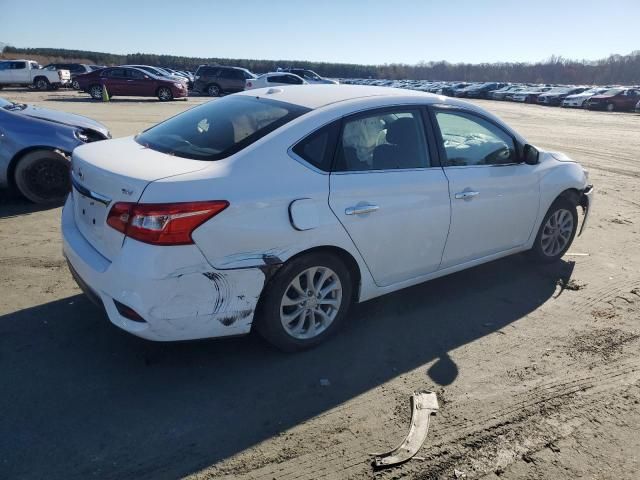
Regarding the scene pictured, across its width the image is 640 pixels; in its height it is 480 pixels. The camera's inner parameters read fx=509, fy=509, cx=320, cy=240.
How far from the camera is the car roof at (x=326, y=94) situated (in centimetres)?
363

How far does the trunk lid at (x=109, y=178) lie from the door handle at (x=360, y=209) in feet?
3.06

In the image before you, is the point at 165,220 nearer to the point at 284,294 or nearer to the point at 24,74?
the point at 284,294

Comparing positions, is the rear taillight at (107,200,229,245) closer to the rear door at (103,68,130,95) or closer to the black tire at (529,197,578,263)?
the black tire at (529,197,578,263)

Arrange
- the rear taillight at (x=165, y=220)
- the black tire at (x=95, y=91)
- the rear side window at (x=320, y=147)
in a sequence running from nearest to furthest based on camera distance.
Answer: the rear taillight at (x=165, y=220) → the rear side window at (x=320, y=147) → the black tire at (x=95, y=91)

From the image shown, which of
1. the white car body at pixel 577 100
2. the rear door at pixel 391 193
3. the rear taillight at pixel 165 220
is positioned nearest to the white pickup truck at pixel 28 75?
the rear door at pixel 391 193

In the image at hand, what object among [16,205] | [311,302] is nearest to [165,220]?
[311,302]

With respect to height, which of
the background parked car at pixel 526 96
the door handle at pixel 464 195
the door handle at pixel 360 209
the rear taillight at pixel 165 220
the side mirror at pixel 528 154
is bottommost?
the background parked car at pixel 526 96

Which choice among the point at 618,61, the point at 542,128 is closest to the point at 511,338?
the point at 542,128

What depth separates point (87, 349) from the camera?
340 cm

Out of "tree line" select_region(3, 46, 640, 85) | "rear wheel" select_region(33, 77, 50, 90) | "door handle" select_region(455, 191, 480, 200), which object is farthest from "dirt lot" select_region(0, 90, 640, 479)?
"tree line" select_region(3, 46, 640, 85)

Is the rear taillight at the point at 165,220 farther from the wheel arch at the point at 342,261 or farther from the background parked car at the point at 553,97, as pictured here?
the background parked car at the point at 553,97

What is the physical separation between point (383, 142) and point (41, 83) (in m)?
33.6

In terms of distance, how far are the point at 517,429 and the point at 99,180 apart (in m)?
Result: 2.81

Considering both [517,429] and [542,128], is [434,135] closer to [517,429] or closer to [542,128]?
[517,429]
